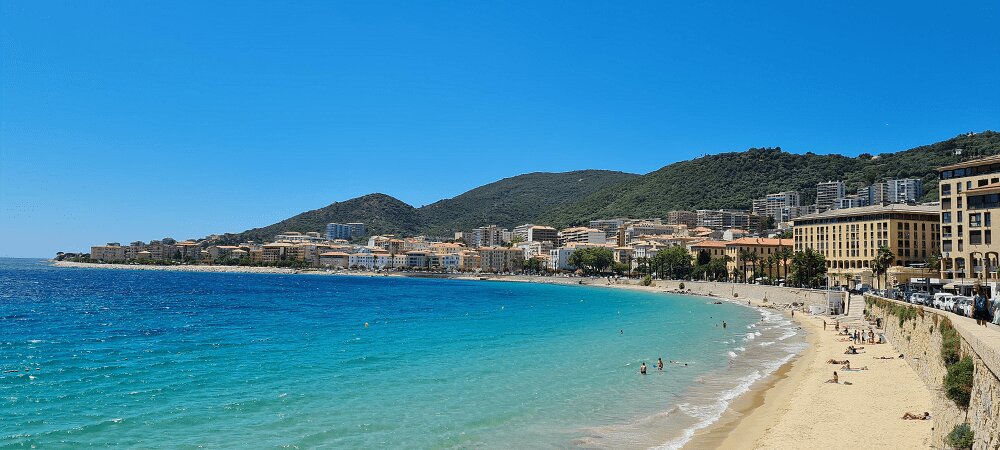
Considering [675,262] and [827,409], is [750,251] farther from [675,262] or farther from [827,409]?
[827,409]

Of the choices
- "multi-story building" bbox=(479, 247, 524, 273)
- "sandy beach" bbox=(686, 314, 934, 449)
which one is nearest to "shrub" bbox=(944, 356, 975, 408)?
"sandy beach" bbox=(686, 314, 934, 449)

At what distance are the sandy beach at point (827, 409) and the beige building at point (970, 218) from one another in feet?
63.2

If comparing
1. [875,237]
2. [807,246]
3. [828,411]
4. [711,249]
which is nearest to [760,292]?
[875,237]

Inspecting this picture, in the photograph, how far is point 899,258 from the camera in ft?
227

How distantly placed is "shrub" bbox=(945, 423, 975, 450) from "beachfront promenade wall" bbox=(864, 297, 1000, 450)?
5.1 inches

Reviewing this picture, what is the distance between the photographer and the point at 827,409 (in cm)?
1981

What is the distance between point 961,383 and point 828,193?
18046 centimetres

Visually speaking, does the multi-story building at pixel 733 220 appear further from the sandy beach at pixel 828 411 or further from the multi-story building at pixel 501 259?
the sandy beach at pixel 828 411

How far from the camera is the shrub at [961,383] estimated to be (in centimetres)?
1270

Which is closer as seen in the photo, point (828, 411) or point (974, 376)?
point (974, 376)

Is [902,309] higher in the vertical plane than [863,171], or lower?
lower

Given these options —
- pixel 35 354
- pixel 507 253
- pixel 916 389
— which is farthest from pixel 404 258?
pixel 916 389

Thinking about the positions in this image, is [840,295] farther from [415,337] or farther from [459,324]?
[415,337]

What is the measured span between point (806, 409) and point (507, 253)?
16201 centimetres
